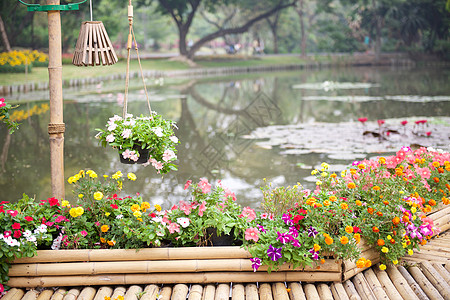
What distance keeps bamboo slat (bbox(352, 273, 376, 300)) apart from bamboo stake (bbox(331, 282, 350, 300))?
0.11 m

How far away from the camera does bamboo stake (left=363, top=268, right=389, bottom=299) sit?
10.7 feet

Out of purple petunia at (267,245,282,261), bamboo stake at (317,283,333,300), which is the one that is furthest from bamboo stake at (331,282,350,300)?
purple petunia at (267,245,282,261)

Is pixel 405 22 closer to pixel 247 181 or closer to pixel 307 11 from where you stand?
pixel 307 11

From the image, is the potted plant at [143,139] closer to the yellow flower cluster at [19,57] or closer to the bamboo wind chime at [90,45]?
the bamboo wind chime at [90,45]

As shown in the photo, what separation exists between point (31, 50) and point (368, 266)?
23990 mm

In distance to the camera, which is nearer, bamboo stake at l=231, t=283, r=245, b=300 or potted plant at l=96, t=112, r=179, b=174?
bamboo stake at l=231, t=283, r=245, b=300

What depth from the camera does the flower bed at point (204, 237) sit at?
3357 millimetres

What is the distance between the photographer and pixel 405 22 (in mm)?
36000

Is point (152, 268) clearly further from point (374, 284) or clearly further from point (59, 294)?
point (374, 284)

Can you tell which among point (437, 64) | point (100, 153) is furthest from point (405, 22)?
point (100, 153)

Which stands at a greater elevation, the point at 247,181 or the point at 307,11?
the point at 307,11

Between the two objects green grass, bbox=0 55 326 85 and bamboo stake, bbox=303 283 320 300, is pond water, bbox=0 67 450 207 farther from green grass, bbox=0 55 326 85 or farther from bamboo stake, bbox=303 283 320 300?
bamboo stake, bbox=303 283 320 300

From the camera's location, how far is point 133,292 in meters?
3.33

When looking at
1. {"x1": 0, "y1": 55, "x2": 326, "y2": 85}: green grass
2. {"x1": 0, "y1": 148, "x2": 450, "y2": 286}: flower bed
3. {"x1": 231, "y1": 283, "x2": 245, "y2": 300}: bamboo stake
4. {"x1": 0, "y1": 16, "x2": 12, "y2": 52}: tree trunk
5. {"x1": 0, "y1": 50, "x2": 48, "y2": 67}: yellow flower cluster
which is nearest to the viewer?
{"x1": 231, "y1": 283, "x2": 245, "y2": 300}: bamboo stake
